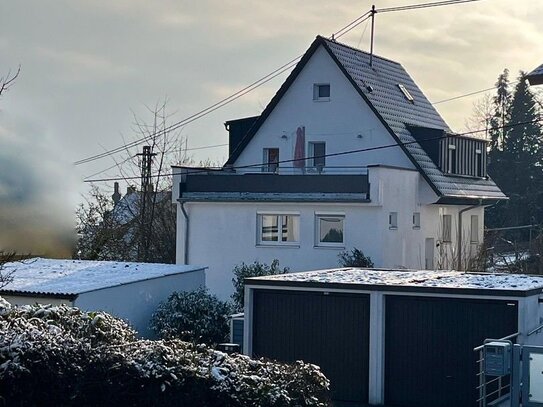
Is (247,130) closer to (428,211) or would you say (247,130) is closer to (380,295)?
(428,211)

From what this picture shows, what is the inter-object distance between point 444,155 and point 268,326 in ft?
60.8

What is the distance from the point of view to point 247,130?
1521 inches

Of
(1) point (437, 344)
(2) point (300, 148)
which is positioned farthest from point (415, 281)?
(2) point (300, 148)

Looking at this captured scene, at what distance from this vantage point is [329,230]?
31.6 meters

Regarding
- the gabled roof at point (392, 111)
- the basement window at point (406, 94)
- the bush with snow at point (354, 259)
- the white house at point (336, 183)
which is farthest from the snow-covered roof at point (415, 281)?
the basement window at point (406, 94)

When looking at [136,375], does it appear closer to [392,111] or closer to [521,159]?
[392,111]

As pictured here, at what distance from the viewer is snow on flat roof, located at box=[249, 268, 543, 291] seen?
61.8 feet

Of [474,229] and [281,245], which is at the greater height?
[474,229]

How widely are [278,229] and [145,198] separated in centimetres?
805

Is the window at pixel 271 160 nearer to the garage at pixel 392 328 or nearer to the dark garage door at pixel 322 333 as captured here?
the garage at pixel 392 328

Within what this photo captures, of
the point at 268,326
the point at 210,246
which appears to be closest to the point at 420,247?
the point at 210,246

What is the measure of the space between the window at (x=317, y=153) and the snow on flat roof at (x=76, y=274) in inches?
458

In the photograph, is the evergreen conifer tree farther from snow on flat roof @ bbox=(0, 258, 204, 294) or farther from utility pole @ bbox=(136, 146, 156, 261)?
snow on flat roof @ bbox=(0, 258, 204, 294)

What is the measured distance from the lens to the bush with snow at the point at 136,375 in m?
10.9
